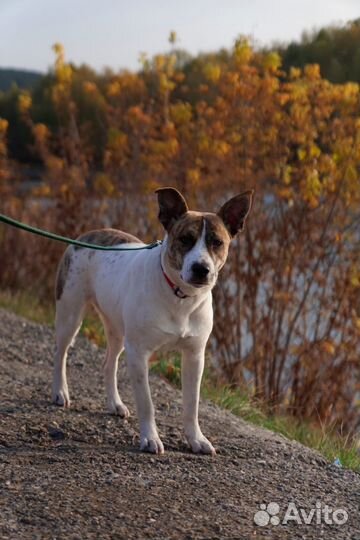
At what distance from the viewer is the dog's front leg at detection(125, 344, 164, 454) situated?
5.36 metres

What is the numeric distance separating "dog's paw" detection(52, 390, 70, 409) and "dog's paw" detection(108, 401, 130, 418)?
0.99ft

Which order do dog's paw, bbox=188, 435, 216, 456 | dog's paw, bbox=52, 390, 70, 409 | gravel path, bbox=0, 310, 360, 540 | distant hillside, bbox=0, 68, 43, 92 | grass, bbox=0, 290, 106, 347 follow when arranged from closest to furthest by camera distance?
gravel path, bbox=0, 310, 360, 540 → dog's paw, bbox=188, 435, 216, 456 → dog's paw, bbox=52, 390, 70, 409 → grass, bbox=0, 290, 106, 347 → distant hillside, bbox=0, 68, 43, 92

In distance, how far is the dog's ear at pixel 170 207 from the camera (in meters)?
5.34

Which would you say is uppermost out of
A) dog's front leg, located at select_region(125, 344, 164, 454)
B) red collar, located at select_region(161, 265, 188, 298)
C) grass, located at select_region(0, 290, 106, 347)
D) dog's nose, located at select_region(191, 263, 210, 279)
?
dog's nose, located at select_region(191, 263, 210, 279)

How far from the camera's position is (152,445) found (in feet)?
17.4

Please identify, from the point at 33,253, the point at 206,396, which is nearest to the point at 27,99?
the point at 33,253

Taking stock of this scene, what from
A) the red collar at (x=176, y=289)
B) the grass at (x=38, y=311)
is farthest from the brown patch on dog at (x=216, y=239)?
the grass at (x=38, y=311)

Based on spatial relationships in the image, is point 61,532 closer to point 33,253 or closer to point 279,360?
point 279,360

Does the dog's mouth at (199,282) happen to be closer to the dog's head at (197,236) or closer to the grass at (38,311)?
the dog's head at (197,236)

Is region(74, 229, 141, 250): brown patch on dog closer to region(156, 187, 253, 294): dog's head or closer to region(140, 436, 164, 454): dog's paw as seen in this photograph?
region(156, 187, 253, 294): dog's head

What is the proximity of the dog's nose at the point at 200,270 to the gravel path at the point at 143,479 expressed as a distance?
106 cm

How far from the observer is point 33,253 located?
12.6 m

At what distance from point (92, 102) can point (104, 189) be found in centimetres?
155

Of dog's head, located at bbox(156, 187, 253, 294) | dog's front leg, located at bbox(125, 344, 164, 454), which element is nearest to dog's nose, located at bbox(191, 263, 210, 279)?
dog's head, located at bbox(156, 187, 253, 294)
